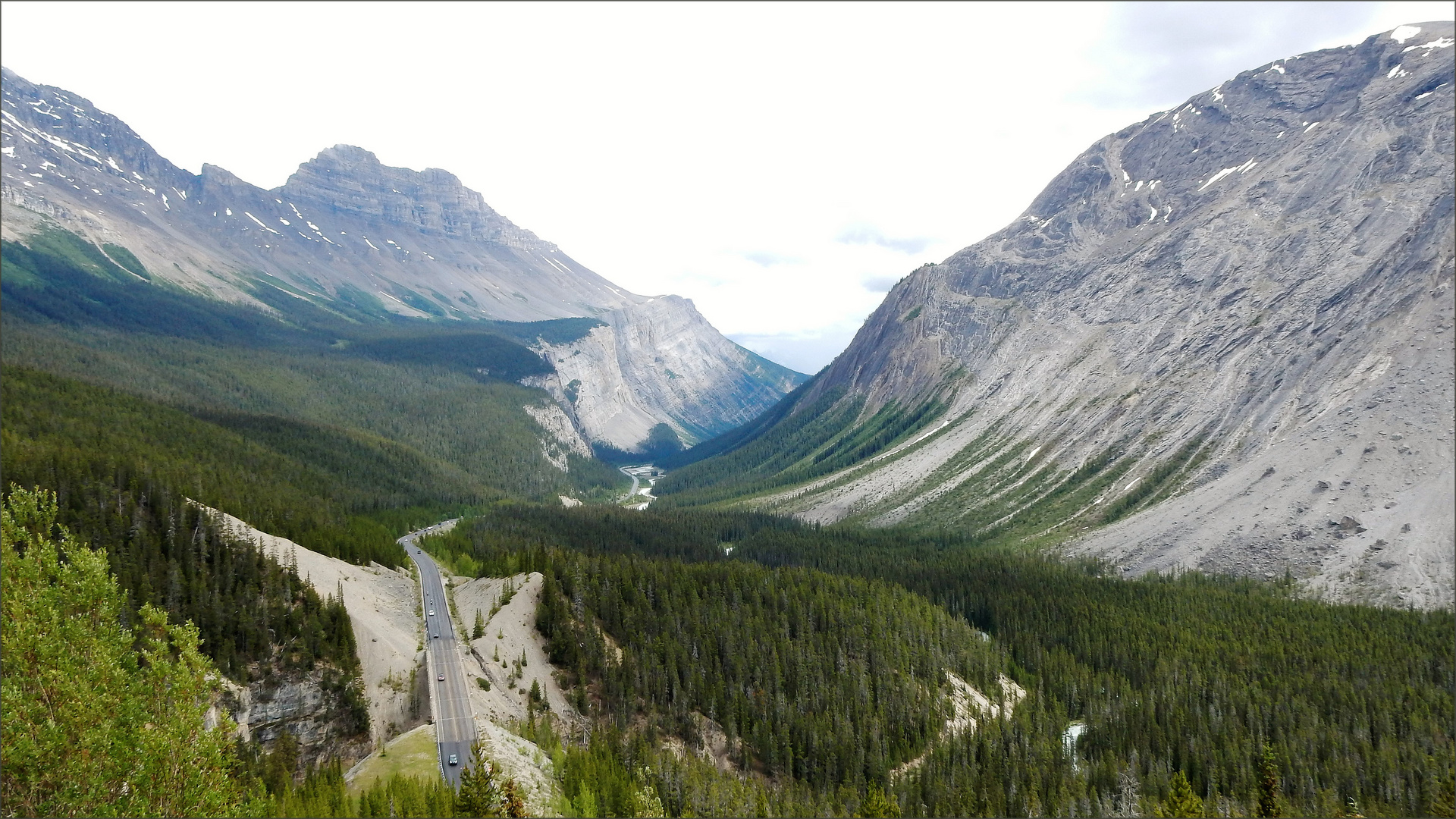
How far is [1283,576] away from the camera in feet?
397

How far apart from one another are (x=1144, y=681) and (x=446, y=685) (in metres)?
79.9

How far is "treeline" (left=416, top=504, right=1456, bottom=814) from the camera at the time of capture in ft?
234

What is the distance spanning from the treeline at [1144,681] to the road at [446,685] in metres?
8.27

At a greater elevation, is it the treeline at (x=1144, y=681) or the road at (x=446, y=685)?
the treeline at (x=1144, y=681)

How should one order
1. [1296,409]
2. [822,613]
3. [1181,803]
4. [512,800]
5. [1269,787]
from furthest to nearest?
1. [1296,409]
2. [822,613]
3. [1269,787]
4. [1181,803]
5. [512,800]

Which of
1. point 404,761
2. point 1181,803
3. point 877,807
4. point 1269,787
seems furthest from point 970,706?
point 404,761

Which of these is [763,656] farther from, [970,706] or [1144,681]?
[1144,681]

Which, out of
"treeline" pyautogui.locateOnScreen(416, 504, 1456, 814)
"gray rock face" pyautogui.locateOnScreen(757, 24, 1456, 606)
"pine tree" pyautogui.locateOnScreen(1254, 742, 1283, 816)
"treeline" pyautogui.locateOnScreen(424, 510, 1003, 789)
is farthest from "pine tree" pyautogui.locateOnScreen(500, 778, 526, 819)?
"gray rock face" pyautogui.locateOnScreen(757, 24, 1456, 606)

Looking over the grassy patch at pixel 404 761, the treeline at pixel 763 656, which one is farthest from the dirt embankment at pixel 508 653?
the grassy patch at pixel 404 761

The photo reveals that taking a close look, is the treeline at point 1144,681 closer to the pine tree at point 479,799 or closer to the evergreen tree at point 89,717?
the pine tree at point 479,799

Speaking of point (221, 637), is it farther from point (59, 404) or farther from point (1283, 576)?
point (1283, 576)

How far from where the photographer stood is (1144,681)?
93.2m

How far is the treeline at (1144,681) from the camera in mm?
71438

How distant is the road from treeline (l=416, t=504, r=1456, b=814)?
27.1 feet
